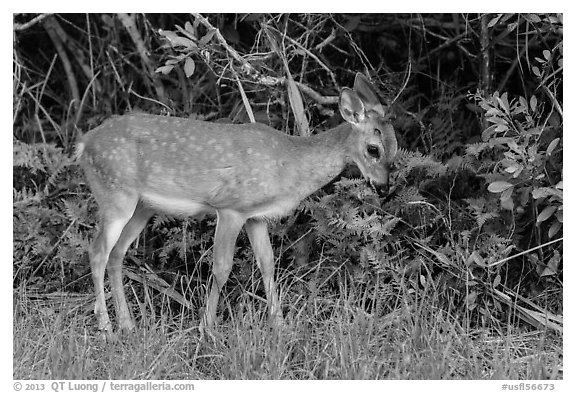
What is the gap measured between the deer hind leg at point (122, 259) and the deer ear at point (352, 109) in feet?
5.42

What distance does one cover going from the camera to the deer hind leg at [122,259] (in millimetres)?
7293

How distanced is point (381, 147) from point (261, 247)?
46.3 inches

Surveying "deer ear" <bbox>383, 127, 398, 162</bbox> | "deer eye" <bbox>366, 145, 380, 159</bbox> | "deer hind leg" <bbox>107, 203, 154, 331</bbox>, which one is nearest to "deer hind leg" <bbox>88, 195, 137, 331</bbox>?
"deer hind leg" <bbox>107, 203, 154, 331</bbox>

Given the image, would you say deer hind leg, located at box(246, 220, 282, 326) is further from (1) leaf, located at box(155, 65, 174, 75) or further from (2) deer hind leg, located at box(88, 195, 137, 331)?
(1) leaf, located at box(155, 65, 174, 75)

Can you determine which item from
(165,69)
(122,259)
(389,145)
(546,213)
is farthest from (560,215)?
(122,259)

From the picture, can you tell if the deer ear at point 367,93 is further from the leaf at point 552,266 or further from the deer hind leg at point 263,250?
the leaf at point 552,266

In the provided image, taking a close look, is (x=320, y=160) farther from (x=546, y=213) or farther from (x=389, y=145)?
(x=546, y=213)

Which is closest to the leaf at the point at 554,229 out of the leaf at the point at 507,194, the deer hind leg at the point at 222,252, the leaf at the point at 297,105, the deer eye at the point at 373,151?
the leaf at the point at 507,194

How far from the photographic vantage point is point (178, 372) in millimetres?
6406

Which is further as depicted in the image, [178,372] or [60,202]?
[60,202]

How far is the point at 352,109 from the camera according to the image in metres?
7.14

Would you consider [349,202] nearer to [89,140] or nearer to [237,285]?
[237,285]

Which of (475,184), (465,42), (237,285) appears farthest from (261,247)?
(465,42)
